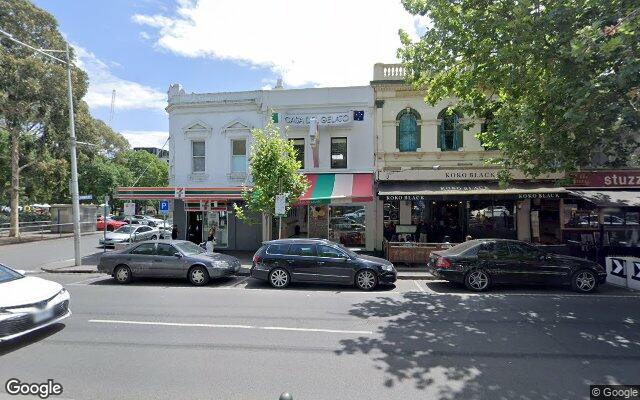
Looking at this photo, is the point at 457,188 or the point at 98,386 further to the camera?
the point at 457,188

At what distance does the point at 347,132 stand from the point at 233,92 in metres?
6.22

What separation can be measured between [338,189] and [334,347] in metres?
10.8

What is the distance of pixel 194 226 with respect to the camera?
19812mm

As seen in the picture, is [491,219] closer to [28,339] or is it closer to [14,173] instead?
[28,339]

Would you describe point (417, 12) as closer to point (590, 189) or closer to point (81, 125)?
point (590, 189)

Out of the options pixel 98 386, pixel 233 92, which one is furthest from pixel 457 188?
pixel 98 386

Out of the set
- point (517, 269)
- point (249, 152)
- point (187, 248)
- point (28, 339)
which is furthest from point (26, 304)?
point (249, 152)

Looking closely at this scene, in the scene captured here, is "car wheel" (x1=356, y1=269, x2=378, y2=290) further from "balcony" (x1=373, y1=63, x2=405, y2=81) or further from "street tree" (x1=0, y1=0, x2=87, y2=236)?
"street tree" (x1=0, y1=0, x2=87, y2=236)

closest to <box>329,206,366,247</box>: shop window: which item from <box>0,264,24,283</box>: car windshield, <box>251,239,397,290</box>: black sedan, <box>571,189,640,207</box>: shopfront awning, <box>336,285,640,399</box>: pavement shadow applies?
Result: <box>251,239,397,290</box>: black sedan

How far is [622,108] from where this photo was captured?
7.41 meters

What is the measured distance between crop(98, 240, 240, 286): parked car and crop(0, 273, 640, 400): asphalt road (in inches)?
75.1

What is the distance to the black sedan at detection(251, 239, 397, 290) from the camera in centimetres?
1105

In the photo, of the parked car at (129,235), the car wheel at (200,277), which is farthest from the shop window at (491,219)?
the parked car at (129,235)

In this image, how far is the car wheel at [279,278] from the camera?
37.4 feet
